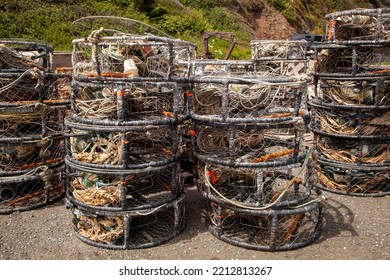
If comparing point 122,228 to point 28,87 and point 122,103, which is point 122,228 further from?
point 28,87

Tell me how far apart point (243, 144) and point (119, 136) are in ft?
5.37

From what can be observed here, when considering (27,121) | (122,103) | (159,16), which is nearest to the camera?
(122,103)

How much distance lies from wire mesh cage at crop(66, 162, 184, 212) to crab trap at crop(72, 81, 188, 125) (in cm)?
59

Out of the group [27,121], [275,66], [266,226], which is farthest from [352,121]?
[27,121]

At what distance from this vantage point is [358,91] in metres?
6.50

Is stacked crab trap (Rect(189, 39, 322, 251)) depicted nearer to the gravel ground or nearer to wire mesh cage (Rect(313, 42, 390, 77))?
the gravel ground

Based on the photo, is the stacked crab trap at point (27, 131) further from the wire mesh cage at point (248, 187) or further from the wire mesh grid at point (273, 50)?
the wire mesh grid at point (273, 50)

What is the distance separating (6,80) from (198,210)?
11.3ft

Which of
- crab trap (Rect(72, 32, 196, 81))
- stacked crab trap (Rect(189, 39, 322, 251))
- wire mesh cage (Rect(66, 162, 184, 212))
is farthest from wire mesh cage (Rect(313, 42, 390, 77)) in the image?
wire mesh cage (Rect(66, 162, 184, 212))

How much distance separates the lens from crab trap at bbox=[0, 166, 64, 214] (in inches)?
233

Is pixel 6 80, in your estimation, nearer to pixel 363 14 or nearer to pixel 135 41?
pixel 135 41

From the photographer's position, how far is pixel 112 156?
4.65 meters

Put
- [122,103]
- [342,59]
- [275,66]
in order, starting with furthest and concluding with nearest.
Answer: [275,66] → [342,59] → [122,103]
